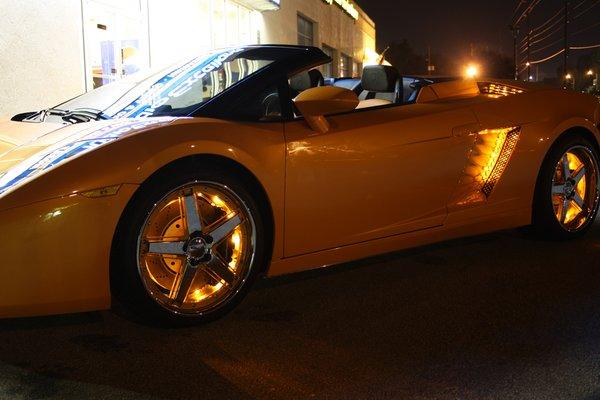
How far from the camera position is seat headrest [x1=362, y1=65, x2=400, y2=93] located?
4.08 meters

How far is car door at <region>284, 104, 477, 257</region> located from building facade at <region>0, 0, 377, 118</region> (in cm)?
136

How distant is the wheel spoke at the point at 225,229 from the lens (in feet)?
10.0

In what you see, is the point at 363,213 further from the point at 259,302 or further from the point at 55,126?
the point at 55,126

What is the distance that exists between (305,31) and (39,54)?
11.9 metres

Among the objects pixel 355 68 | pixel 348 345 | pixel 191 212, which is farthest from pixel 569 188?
pixel 355 68

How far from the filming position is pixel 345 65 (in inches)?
1026

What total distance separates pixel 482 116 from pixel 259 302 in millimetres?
1811

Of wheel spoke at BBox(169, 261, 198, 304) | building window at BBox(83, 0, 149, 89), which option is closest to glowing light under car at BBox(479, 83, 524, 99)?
wheel spoke at BBox(169, 261, 198, 304)

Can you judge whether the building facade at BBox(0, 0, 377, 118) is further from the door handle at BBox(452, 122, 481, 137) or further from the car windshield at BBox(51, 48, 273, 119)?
the door handle at BBox(452, 122, 481, 137)

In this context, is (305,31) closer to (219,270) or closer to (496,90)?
(496,90)

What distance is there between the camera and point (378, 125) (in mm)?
3516

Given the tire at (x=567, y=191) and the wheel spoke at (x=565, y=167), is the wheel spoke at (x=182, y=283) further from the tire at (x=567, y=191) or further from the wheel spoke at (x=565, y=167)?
the wheel spoke at (x=565, y=167)

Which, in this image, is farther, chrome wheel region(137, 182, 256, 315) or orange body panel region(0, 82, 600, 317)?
chrome wheel region(137, 182, 256, 315)

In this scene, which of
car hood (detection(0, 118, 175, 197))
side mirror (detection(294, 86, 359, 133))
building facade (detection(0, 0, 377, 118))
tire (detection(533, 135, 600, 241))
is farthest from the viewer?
building facade (detection(0, 0, 377, 118))
